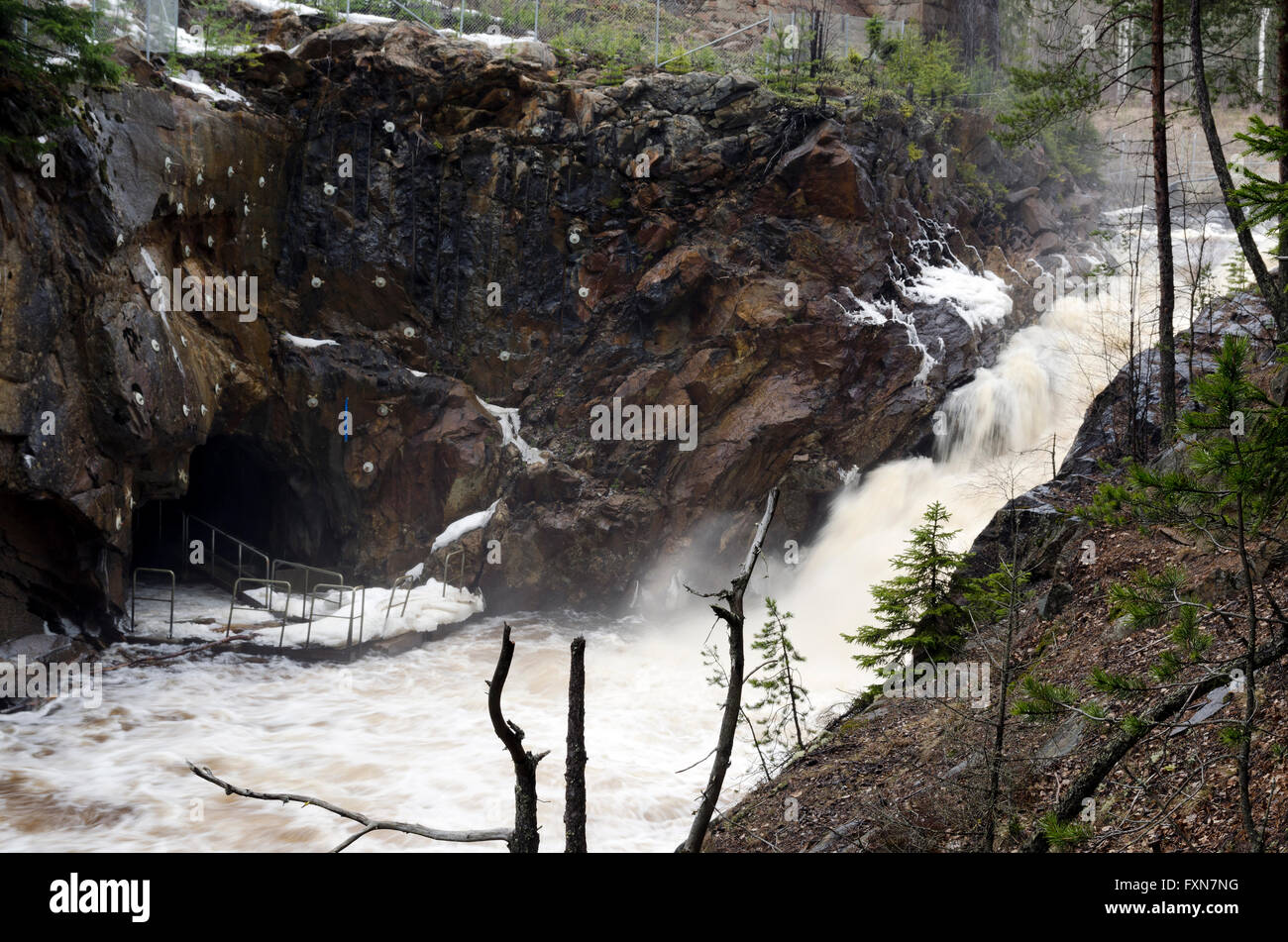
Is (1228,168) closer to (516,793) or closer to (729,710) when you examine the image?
(729,710)

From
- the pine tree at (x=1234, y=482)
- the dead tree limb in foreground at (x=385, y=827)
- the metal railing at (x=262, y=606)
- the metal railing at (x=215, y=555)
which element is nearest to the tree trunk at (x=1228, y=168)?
the pine tree at (x=1234, y=482)

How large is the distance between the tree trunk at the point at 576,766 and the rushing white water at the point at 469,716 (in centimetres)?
519

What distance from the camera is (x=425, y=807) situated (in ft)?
37.2

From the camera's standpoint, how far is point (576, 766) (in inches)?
159

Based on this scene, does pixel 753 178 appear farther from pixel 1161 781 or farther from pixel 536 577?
pixel 1161 781

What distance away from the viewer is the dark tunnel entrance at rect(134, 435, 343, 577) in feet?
65.1

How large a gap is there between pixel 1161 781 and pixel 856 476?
1315 centimetres

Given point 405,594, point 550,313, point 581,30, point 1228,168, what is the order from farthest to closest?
point 581,30, point 550,313, point 405,594, point 1228,168

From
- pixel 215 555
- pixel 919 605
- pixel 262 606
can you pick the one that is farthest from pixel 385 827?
pixel 215 555

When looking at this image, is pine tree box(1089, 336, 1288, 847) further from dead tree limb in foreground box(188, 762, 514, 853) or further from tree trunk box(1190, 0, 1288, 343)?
tree trunk box(1190, 0, 1288, 343)

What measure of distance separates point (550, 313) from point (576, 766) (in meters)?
16.8

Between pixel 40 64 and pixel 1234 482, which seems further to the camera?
pixel 40 64

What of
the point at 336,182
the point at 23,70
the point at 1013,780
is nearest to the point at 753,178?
the point at 336,182

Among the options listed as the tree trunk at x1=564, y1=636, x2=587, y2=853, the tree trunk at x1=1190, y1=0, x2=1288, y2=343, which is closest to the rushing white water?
the tree trunk at x1=1190, y1=0, x2=1288, y2=343
